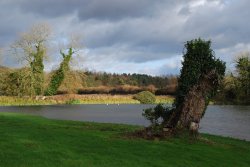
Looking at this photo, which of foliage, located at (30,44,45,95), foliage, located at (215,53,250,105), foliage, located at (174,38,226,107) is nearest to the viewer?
foliage, located at (174,38,226,107)

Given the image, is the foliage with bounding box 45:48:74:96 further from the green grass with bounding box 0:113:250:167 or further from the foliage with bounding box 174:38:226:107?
the green grass with bounding box 0:113:250:167

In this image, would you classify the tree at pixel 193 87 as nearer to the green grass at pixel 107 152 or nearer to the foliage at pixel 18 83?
the green grass at pixel 107 152

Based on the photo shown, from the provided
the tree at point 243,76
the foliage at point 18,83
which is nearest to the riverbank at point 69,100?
the foliage at point 18,83

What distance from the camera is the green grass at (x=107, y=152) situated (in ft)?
37.6

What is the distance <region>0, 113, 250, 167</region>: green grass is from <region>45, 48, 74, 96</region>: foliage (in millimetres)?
57948

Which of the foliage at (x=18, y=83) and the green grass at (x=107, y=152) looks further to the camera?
the foliage at (x=18, y=83)

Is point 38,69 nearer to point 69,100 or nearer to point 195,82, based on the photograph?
point 69,100

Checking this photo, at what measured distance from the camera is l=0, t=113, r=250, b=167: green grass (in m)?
11.5

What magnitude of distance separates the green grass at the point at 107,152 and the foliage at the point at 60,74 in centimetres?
5795

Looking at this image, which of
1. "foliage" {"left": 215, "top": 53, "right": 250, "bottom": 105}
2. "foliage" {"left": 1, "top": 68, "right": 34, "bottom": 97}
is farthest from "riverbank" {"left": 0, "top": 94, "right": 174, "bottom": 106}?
"foliage" {"left": 215, "top": 53, "right": 250, "bottom": 105}

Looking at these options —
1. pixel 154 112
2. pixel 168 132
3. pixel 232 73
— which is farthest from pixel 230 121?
pixel 232 73

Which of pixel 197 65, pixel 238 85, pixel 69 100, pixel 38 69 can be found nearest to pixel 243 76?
pixel 238 85

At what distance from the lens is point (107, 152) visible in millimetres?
13055

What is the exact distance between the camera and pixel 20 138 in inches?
582
